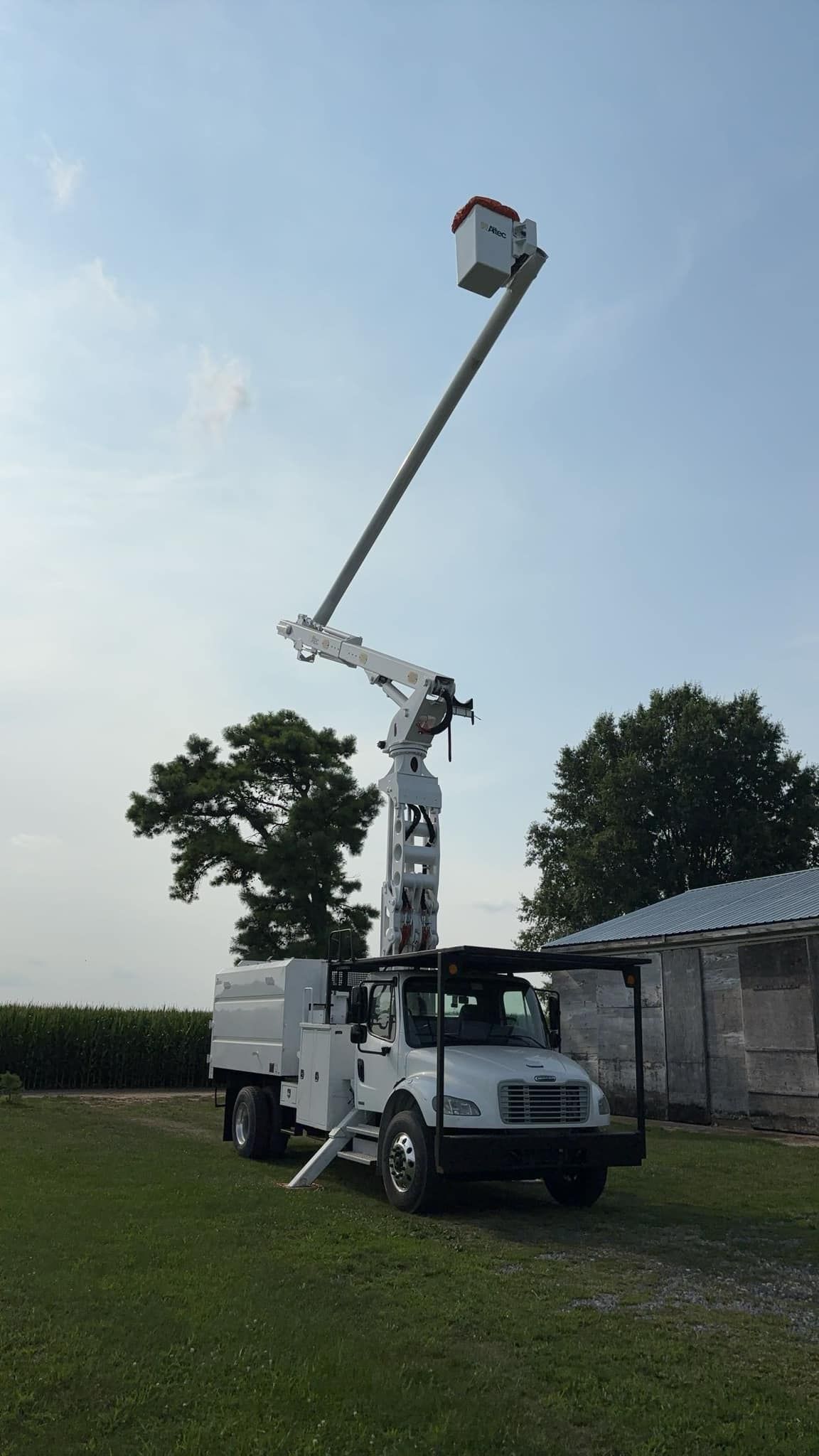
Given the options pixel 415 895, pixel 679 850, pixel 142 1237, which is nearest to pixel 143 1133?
pixel 415 895

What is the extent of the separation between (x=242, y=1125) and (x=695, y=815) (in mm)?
33065

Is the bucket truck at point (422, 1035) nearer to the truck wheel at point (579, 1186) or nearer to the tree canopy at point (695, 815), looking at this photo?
the truck wheel at point (579, 1186)

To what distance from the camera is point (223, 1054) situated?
51.0ft

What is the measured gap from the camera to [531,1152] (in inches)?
392

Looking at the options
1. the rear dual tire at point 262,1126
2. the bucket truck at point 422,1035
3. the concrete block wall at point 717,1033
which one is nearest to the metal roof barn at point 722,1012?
the concrete block wall at point 717,1033

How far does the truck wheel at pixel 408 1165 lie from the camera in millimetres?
9867

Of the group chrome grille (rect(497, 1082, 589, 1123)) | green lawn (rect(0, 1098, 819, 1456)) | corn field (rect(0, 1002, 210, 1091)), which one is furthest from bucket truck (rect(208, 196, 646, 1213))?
corn field (rect(0, 1002, 210, 1091))

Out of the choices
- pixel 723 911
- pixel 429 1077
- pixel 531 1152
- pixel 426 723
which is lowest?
pixel 531 1152

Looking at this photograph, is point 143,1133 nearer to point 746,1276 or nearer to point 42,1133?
point 42,1133

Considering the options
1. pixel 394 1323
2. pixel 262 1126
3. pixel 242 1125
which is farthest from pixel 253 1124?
pixel 394 1323

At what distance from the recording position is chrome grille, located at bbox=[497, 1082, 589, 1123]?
32.7ft

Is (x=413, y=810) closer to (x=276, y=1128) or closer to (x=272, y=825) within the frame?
(x=276, y=1128)

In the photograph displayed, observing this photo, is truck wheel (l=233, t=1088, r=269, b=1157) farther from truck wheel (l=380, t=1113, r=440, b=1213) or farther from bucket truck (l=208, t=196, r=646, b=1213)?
truck wheel (l=380, t=1113, r=440, b=1213)

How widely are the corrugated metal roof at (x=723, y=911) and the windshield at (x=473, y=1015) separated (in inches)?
345
